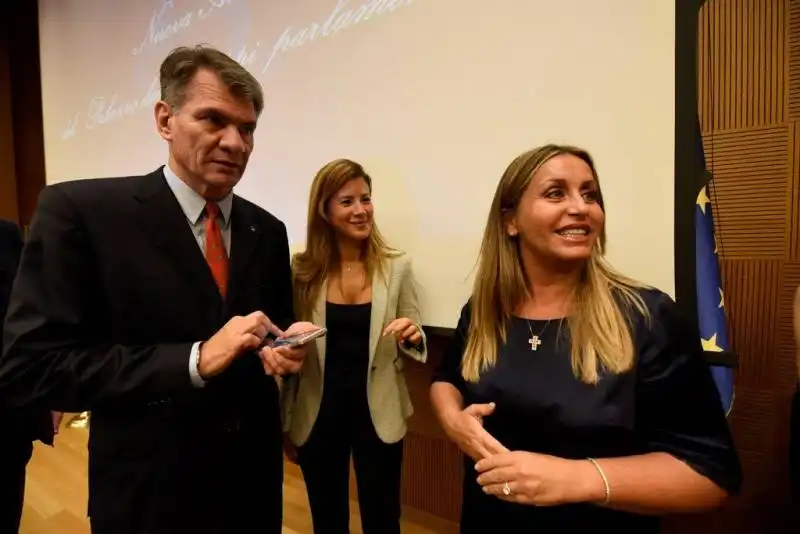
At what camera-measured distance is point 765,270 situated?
143cm

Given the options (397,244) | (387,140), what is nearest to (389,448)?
(397,244)

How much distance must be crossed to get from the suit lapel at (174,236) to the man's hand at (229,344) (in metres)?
0.16

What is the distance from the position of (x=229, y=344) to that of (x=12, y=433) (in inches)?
48.7

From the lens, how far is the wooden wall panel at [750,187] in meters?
1.38

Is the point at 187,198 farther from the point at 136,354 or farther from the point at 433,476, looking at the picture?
the point at 433,476

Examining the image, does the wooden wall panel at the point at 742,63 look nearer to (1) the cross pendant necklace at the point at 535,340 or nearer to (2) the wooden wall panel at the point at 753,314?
(2) the wooden wall panel at the point at 753,314

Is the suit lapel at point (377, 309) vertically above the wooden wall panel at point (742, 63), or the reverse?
the wooden wall panel at point (742, 63)

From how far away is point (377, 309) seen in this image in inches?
68.0

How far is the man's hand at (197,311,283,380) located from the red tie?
0.19m

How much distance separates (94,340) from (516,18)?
168 cm

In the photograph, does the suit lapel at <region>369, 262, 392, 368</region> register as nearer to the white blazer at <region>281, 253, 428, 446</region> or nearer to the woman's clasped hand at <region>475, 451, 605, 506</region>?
the white blazer at <region>281, 253, 428, 446</region>

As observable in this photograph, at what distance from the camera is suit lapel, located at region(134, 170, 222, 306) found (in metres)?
1.07

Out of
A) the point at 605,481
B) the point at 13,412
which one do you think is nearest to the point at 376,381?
the point at 605,481

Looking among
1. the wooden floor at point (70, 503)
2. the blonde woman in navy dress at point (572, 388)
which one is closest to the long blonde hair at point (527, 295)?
the blonde woman in navy dress at point (572, 388)
